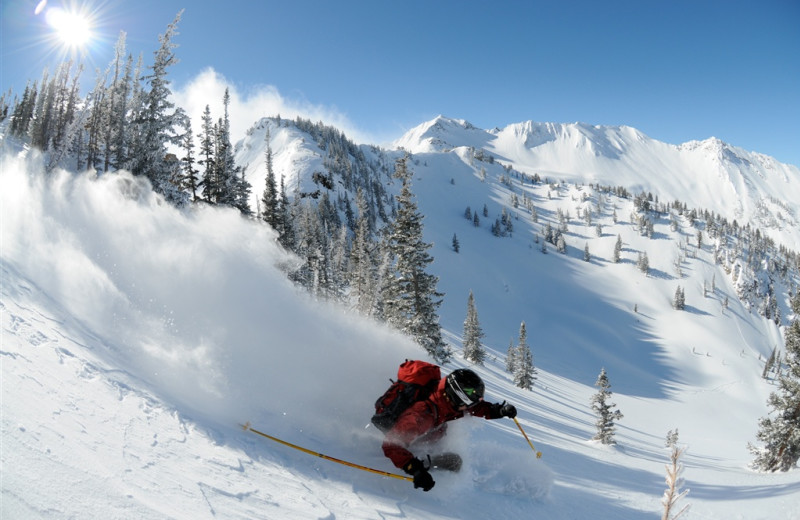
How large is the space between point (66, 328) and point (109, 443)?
2874mm

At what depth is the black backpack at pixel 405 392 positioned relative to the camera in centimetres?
520

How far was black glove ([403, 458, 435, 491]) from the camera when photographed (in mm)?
4551

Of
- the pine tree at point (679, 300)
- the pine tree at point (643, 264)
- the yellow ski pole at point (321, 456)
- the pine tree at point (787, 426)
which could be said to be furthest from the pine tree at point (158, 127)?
the pine tree at point (643, 264)

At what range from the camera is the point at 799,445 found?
1466 centimetres

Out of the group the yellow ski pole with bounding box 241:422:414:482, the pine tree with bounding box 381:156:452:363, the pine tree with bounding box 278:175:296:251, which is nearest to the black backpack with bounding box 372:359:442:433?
the yellow ski pole with bounding box 241:422:414:482

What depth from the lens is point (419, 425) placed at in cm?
512

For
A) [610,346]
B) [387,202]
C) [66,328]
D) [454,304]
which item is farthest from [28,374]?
[387,202]

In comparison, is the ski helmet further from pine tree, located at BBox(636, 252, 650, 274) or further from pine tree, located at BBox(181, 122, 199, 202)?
pine tree, located at BBox(636, 252, 650, 274)

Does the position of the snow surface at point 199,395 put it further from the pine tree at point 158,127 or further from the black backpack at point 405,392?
the pine tree at point 158,127

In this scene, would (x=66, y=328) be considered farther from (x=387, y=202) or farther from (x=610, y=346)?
(x=387, y=202)

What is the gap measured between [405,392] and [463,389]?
0.78 metres

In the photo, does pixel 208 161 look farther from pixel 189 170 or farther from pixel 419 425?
pixel 419 425

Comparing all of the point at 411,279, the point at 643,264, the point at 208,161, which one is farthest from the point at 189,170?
the point at 643,264

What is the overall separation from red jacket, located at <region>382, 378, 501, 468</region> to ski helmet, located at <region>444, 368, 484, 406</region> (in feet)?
0.42
